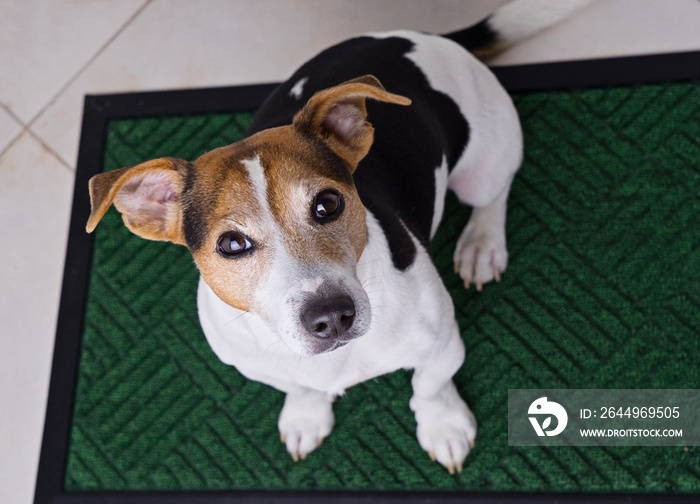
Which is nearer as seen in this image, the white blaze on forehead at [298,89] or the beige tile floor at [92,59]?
the white blaze on forehead at [298,89]

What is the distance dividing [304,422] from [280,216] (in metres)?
1.28

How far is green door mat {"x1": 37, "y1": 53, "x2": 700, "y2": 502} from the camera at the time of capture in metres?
2.51

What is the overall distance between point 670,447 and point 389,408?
111 centimetres

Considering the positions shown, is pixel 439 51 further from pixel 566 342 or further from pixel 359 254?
pixel 566 342

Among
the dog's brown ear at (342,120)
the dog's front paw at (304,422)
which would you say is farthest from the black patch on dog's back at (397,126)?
the dog's front paw at (304,422)

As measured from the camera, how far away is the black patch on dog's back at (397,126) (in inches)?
76.4

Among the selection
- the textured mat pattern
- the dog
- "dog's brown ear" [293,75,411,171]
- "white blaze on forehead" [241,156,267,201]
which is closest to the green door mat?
the textured mat pattern

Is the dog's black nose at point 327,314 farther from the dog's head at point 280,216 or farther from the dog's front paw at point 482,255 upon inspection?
the dog's front paw at point 482,255

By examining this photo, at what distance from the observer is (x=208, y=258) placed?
5.19 feet

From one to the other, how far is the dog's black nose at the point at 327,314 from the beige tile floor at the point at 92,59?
1.97m

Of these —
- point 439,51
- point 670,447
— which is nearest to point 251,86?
point 439,51

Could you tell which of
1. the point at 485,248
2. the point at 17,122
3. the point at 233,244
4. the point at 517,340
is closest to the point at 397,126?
the point at 233,244

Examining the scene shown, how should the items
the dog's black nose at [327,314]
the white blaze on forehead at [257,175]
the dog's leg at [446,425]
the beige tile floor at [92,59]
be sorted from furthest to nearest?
the beige tile floor at [92,59] < the dog's leg at [446,425] < the white blaze on forehead at [257,175] < the dog's black nose at [327,314]

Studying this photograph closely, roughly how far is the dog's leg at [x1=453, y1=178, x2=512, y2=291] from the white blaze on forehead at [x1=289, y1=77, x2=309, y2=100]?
3.15ft
